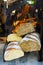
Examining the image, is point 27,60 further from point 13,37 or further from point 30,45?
point 13,37

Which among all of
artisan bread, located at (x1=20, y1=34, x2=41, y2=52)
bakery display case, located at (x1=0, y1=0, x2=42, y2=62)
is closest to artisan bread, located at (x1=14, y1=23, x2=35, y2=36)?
bakery display case, located at (x1=0, y1=0, x2=42, y2=62)

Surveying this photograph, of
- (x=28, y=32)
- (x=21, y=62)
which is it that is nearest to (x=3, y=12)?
(x=28, y=32)

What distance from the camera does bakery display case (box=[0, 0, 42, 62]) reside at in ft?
4.29

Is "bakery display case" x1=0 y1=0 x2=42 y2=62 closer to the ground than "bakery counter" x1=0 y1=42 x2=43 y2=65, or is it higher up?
higher up

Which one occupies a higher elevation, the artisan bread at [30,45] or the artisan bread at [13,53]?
the artisan bread at [30,45]

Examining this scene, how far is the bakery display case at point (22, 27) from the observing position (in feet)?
4.29

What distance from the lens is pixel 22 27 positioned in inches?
56.3

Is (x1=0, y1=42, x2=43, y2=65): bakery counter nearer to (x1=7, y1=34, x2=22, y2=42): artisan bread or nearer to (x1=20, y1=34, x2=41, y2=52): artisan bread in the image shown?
(x1=20, y1=34, x2=41, y2=52): artisan bread

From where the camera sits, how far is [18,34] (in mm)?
1457

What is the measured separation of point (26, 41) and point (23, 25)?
194 mm

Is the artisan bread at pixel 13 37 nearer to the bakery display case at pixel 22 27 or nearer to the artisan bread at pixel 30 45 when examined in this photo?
the bakery display case at pixel 22 27

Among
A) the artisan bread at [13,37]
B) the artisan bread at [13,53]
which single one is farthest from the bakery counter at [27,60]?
the artisan bread at [13,37]

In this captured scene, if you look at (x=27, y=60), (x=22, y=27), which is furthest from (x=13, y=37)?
(x=27, y=60)

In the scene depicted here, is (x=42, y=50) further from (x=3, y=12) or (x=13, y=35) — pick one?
(x=3, y=12)
